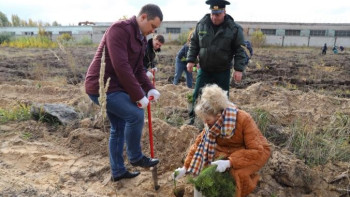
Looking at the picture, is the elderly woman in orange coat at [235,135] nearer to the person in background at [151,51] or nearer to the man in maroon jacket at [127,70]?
the man in maroon jacket at [127,70]

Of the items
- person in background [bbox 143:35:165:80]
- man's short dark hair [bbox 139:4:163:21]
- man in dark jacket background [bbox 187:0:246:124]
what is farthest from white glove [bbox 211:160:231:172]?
person in background [bbox 143:35:165:80]

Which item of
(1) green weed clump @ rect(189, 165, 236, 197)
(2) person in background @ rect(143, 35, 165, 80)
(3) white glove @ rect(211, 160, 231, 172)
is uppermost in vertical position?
→ (2) person in background @ rect(143, 35, 165, 80)

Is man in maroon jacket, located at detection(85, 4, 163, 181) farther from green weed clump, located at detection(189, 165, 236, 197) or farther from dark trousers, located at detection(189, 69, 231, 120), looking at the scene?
dark trousers, located at detection(189, 69, 231, 120)

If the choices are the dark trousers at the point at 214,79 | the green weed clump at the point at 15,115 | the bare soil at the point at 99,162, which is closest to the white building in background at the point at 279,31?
the green weed clump at the point at 15,115

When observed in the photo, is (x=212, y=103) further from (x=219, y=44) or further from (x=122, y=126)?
(x=219, y=44)

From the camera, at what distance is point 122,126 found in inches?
110

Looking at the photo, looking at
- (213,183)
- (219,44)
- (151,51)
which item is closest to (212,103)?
(213,183)

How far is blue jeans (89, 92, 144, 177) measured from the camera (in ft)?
8.07

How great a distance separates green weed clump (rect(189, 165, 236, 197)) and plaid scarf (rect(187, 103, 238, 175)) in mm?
265

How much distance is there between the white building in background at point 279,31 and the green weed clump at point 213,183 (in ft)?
92.1

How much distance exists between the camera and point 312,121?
443 cm

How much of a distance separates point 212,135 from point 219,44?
1.67 meters

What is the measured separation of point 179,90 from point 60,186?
4315 millimetres

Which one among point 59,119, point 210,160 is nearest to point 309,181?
point 210,160
